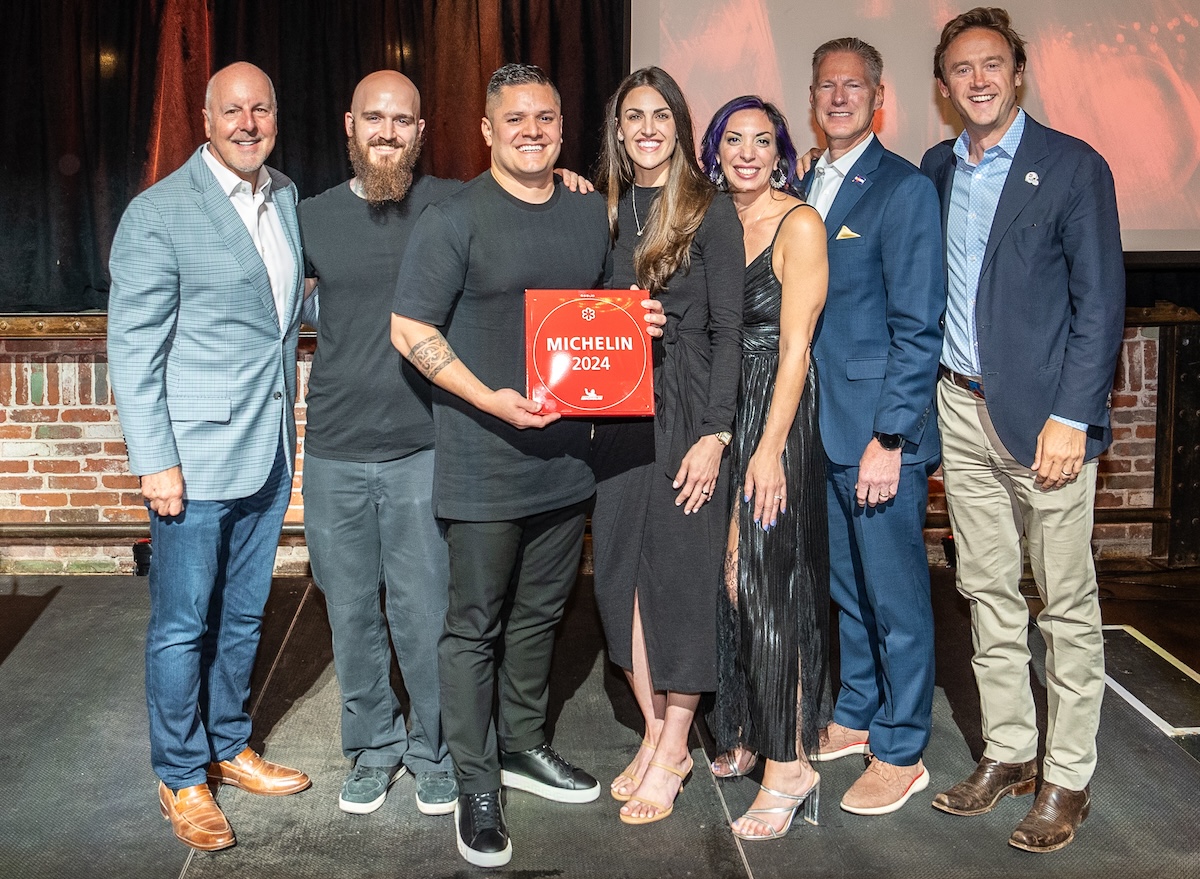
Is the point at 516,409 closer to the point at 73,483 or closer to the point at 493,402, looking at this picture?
the point at 493,402

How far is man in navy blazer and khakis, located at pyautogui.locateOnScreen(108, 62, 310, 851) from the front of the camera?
2.64m

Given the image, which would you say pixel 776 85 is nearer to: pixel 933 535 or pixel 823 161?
pixel 823 161

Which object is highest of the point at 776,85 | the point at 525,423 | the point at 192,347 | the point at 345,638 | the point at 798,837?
the point at 776,85

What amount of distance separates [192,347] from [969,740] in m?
2.34

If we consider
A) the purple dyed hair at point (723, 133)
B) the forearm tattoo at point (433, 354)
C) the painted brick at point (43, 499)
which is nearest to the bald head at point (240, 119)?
the forearm tattoo at point (433, 354)

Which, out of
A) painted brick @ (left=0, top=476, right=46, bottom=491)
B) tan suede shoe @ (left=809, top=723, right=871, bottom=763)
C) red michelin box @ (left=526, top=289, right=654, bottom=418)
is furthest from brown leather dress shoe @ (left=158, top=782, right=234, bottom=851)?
painted brick @ (left=0, top=476, right=46, bottom=491)

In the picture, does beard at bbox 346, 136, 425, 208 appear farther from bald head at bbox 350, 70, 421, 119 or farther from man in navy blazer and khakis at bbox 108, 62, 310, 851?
man in navy blazer and khakis at bbox 108, 62, 310, 851

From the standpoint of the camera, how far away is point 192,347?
2.71 metres

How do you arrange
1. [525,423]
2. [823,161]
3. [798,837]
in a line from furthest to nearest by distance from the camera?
[823,161]
[798,837]
[525,423]

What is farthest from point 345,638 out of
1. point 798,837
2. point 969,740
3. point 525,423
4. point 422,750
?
point 969,740

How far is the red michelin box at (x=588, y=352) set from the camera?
2.54 meters

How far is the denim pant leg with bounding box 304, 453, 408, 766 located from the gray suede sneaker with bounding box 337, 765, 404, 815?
0.02 metres

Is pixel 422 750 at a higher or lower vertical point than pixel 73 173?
lower

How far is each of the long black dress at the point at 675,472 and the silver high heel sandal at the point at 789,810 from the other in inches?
12.5
